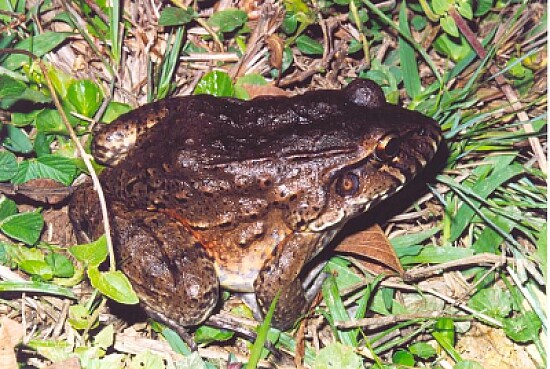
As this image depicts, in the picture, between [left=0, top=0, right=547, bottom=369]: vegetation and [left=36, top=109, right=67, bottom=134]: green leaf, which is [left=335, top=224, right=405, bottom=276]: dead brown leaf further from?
[left=36, top=109, right=67, bottom=134]: green leaf

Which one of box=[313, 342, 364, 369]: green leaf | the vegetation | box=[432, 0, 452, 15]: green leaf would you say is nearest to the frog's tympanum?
the vegetation

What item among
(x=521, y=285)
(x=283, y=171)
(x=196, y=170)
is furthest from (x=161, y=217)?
(x=521, y=285)

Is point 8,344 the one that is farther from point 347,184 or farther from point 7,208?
point 347,184

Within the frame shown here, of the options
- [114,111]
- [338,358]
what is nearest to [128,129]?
[114,111]

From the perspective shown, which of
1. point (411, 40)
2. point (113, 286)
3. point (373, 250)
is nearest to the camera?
point (113, 286)

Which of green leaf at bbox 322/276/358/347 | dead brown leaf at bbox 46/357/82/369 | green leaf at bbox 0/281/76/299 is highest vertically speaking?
dead brown leaf at bbox 46/357/82/369

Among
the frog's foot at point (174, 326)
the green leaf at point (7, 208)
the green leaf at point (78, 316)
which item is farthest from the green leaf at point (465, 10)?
the green leaf at point (7, 208)

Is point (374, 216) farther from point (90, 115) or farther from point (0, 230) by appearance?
point (0, 230)
